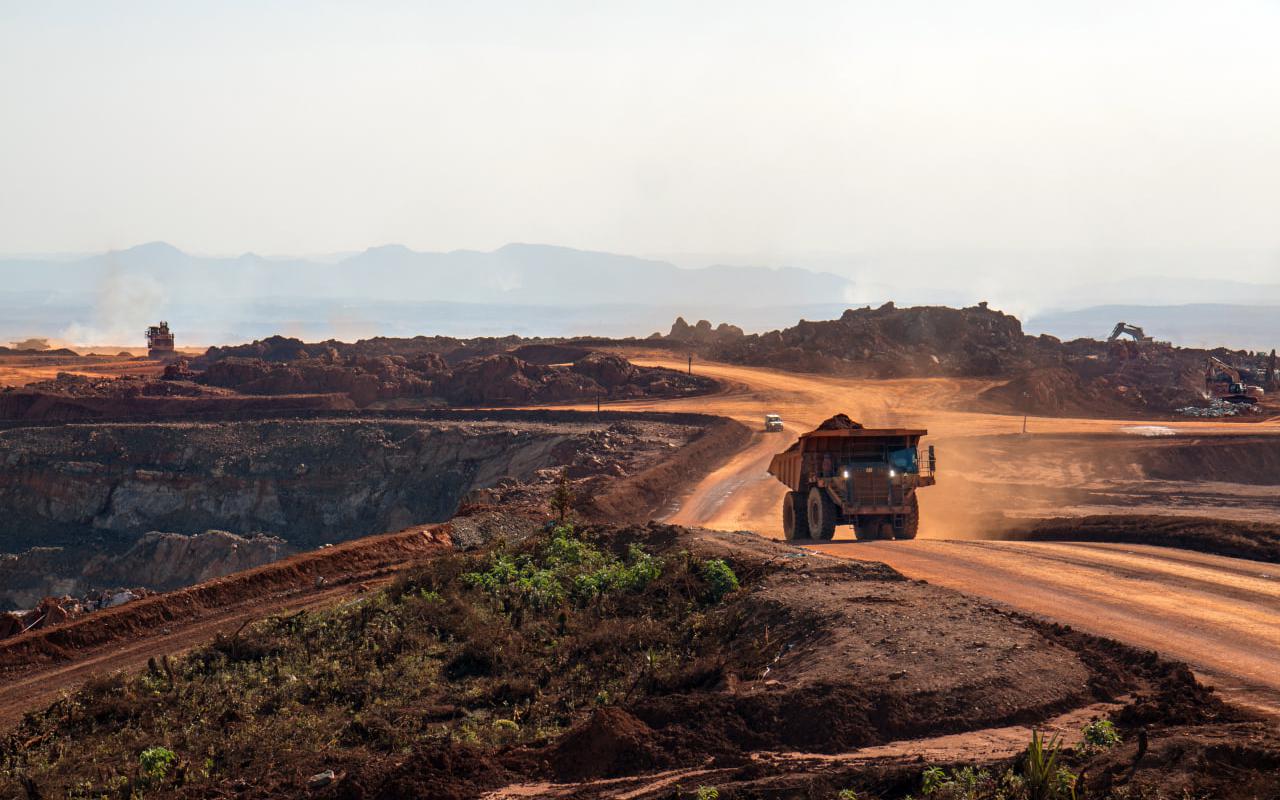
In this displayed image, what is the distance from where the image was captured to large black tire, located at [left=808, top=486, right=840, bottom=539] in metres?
26.4

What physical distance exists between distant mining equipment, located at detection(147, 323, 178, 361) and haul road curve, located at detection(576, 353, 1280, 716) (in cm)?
4491

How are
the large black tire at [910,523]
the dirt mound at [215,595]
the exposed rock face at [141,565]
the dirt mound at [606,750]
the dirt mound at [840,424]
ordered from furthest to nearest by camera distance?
the exposed rock face at [141,565] < the dirt mound at [840,424] < the large black tire at [910,523] < the dirt mound at [215,595] < the dirt mound at [606,750]

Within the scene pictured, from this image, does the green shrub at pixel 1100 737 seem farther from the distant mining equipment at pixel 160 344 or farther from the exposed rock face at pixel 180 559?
the distant mining equipment at pixel 160 344

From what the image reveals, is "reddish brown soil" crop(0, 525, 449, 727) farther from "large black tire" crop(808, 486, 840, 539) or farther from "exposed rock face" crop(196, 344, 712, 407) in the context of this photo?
"exposed rock face" crop(196, 344, 712, 407)

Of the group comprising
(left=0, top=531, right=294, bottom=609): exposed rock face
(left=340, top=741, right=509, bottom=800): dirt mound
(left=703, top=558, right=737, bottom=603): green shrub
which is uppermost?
(left=703, top=558, right=737, bottom=603): green shrub

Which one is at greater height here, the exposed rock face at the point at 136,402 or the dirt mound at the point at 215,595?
the exposed rock face at the point at 136,402

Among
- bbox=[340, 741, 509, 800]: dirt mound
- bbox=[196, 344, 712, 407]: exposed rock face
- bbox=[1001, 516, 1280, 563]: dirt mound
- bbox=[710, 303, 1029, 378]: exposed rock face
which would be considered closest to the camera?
bbox=[340, 741, 509, 800]: dirt mound

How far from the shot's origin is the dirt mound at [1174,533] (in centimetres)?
2241

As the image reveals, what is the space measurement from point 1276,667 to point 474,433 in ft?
141

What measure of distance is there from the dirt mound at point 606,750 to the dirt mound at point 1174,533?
16380mm

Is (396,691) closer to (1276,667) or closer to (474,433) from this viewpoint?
(1276,667)

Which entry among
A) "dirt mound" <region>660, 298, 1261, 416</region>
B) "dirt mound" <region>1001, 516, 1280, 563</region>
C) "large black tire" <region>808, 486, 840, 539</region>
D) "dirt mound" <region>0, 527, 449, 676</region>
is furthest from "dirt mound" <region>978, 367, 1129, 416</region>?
"dirt mound" <region>0, 527, 449, 676</region>

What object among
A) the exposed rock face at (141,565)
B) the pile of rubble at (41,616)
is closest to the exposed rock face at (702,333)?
the exposed rock face at (141,565)

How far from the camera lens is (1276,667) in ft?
44.6
